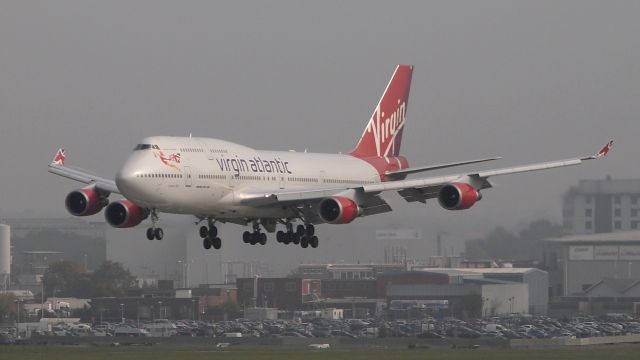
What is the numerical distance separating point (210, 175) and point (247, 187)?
3034 mm

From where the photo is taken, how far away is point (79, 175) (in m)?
80.1

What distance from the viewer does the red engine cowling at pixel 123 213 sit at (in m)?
75.6

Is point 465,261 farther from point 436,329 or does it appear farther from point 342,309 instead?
point 436,329

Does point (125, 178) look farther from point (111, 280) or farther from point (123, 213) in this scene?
point (111, 280)

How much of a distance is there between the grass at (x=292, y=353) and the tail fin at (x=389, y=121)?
568 inches

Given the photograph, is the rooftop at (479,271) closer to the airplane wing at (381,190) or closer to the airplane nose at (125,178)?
the airplane wing at (381,190)

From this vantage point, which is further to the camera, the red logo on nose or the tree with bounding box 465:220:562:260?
the tree with bounding box 465:220:562:260

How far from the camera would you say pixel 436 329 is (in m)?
125

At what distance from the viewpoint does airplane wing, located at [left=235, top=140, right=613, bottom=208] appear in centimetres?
7406

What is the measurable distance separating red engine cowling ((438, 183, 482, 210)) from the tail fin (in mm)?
12684

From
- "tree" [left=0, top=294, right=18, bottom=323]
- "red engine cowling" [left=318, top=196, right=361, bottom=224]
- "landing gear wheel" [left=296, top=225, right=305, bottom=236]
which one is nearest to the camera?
"red engine cowling" [left=318, top=196, right=361, bottom=224]

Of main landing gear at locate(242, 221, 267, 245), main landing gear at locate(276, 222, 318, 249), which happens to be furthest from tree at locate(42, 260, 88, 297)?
main landing gear at locate(276, 222, 318, 249)

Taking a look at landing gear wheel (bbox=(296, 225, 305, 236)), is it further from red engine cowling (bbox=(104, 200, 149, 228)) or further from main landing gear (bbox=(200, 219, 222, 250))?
red engine cowling (bbox=(104, 200, 149, 228))

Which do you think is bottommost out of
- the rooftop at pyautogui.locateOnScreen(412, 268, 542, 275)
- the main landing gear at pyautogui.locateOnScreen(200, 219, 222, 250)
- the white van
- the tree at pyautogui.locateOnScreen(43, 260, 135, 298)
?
the white van
